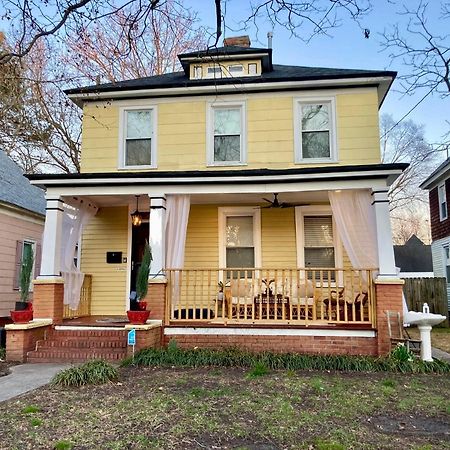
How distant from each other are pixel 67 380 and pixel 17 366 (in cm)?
216

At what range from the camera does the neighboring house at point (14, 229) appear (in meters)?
11.5

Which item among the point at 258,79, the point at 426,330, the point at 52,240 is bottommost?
the point at 426,330

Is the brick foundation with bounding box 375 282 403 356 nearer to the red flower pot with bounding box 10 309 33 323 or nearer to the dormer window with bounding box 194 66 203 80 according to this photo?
the red flower pot with bounding box 10 309 33 323

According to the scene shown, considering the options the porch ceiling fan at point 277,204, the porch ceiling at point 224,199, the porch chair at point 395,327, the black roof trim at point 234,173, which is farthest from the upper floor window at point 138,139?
the porch chair at point 395,327

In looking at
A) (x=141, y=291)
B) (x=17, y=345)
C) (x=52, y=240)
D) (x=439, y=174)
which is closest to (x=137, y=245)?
(x=52, y=240)

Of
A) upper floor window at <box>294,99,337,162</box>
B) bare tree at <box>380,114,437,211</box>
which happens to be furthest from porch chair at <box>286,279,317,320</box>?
bare tree at <box>380,114,437,211</box>

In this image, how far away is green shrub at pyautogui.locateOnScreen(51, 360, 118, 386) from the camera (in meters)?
5.91

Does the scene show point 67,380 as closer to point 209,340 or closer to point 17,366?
point 17,366

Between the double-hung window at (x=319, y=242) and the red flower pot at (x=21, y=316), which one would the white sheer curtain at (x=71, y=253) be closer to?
the red flower pot at (x=21, y=316)

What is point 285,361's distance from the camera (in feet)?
24.3

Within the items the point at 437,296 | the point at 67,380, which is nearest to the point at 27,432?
the point at 67,380

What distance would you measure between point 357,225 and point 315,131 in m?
2.76

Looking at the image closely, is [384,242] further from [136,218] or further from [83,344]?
[83,344]

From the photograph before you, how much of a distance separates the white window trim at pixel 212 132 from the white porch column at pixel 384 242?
3347 millimetres
